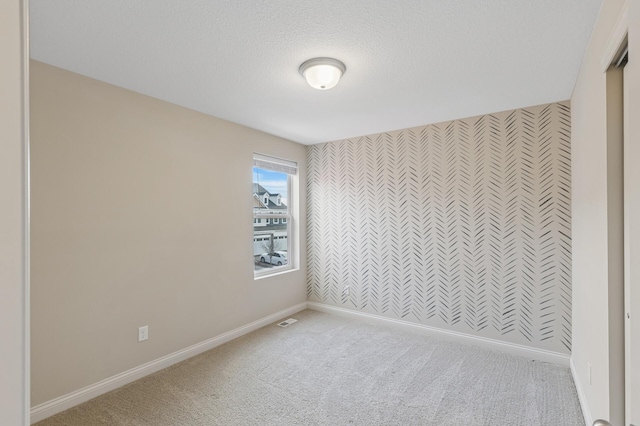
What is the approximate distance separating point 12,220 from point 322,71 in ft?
6.48

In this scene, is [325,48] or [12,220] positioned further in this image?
[325,48]

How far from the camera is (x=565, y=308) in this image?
2857 millimetres

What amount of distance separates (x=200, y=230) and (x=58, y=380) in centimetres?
151

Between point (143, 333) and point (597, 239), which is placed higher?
point (597, 239)

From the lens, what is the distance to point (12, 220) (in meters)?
0.50

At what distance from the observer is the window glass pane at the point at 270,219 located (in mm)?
3959

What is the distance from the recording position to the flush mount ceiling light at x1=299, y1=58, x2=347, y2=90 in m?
2.12

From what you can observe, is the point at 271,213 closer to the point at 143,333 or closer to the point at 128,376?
the point at 143,333

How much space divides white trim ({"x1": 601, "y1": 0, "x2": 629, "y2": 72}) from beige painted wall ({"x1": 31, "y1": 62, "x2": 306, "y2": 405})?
305 centimetres

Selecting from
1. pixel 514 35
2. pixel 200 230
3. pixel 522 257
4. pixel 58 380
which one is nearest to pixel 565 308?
pixel 522 257

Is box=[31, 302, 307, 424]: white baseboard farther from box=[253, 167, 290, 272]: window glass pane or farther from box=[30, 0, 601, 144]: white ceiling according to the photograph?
box=[30, 0, 601, 144]: white ceiling

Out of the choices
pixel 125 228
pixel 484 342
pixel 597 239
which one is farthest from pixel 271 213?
pixel 597 239

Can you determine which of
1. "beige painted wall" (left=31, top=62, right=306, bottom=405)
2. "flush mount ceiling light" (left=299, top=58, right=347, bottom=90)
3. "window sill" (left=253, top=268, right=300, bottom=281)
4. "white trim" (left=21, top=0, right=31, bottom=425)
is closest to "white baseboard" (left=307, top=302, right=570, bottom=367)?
"window sill" (left=253, top=268, right=300, bottom=281)

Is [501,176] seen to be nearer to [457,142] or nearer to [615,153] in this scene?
[457,142]
